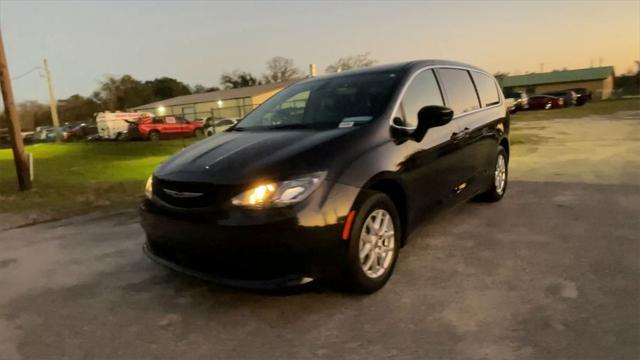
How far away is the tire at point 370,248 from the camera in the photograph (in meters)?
3.20

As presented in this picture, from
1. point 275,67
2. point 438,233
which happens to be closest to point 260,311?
point 438,233

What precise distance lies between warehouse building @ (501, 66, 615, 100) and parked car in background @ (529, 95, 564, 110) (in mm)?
29163

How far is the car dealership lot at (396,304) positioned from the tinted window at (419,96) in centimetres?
122

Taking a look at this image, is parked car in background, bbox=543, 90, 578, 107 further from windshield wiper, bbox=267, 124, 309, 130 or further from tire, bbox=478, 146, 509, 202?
windshield wiper, bbox=267, 124, 309, 130

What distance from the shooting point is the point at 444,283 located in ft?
11.7

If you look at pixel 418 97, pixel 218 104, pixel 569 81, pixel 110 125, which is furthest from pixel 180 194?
pixel 569 81

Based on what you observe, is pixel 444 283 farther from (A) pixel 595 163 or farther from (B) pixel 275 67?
(B) pixel 275 67

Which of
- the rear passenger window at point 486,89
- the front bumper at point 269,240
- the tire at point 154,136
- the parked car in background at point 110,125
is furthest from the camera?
the parked car in background at point 110,125

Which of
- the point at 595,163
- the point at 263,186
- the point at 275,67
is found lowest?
the point at 595,163

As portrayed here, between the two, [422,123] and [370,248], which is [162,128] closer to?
[422,123]

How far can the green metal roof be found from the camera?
67375 mm

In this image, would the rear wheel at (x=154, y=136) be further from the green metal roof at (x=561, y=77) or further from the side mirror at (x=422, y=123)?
the green metal roof at (x=561, y=77)

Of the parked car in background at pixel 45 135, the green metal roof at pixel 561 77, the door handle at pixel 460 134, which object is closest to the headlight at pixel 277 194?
the door handle at pixel 460 134

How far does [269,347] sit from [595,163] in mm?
8065
